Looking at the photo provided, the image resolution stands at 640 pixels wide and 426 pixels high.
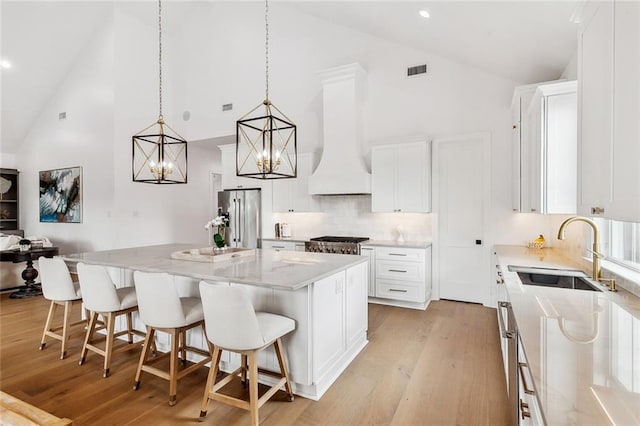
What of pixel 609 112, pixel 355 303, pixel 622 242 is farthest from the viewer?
pixel 355 303

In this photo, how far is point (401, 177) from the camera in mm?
4902

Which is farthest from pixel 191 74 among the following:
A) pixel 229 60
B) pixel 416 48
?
pixel 416 48

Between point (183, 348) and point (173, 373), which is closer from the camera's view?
point (173, 373)

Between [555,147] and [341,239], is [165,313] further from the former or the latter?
[555,147]

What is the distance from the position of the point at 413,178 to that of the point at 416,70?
5.44ft

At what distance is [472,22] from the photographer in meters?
3.23

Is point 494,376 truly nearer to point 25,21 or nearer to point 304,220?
point 304,220

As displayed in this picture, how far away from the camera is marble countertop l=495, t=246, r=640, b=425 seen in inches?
31.8

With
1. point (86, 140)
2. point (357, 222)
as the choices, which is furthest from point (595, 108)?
point (86, 140)

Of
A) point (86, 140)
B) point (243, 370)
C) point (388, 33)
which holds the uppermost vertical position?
point (388, 33)

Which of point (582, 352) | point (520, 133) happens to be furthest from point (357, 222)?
point (582, 352)

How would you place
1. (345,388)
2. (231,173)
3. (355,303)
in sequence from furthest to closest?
(231,173)
(355,303)
(345,388)

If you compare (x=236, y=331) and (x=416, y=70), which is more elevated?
(x=416, y=70)

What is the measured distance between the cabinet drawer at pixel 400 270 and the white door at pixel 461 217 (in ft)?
1.96
